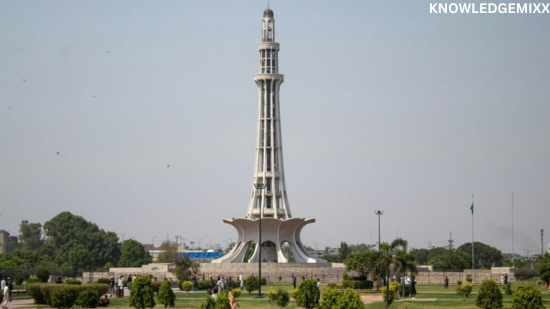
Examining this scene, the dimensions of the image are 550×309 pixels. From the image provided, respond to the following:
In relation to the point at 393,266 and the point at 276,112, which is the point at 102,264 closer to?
the point at 276,112

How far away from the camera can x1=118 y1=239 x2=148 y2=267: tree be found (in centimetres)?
9606

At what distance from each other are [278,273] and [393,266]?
1138 inches

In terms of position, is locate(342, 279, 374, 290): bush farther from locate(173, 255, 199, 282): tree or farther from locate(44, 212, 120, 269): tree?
locate(44, 212, 120, 269): tree

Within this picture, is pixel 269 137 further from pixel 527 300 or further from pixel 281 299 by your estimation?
pixel 527 300

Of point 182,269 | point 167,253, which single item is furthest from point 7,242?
point 182,269

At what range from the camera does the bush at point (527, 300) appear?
86.8 ft

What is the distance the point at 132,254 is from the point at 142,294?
67.1 metres

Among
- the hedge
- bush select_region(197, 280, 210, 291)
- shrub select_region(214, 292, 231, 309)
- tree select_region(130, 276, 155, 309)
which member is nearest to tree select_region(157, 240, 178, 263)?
bush select_region(197, 280, 210, 291)

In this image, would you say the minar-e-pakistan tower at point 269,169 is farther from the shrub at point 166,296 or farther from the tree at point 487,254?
the tree at point 487,254

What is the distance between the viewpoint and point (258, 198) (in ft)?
249

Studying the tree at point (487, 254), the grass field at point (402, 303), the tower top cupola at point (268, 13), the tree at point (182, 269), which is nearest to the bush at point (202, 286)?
the tree at point (182, 269)

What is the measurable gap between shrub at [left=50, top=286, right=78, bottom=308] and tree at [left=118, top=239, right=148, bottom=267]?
62.9 metres

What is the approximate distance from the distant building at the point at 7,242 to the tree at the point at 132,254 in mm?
42172

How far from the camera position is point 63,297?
32500 mm
